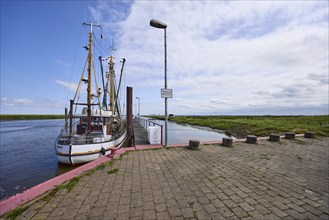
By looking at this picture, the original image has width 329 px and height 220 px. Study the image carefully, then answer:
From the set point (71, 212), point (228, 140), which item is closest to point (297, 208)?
point (71, 212)

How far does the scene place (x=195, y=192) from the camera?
3881 millimetres

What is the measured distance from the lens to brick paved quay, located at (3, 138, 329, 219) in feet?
10.2

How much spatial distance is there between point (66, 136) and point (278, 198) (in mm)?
12759

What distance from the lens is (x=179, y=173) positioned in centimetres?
511

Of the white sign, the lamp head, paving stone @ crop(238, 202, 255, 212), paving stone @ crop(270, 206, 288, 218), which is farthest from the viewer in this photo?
the white sign

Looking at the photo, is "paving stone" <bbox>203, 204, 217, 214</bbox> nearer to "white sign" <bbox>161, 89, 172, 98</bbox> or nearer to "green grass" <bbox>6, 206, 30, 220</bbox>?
"green grass" <bbox>6, 206, 30, 220</bbox>

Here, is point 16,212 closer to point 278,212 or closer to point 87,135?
point 278,212

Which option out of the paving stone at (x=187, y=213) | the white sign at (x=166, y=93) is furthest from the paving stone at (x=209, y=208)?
the white sign at (x=166, y=93)

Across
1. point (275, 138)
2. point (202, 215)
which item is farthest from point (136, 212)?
point (275, 138)

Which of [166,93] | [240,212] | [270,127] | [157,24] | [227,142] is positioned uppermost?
[157,24]

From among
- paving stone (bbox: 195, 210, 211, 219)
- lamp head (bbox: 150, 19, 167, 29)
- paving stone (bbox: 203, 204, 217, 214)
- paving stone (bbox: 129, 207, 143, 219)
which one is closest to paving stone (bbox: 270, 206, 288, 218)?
paving stone (bbox: 203, 204, 217, 214)

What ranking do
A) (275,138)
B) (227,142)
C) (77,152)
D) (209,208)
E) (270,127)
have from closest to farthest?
1. (209,208)
2. (227,142)
3. (77,152)
4. (275,138)
5. (270,127)

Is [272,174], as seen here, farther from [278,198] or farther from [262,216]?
[262,216]

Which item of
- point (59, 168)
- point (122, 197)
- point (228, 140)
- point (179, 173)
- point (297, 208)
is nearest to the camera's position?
point (297, 208)
